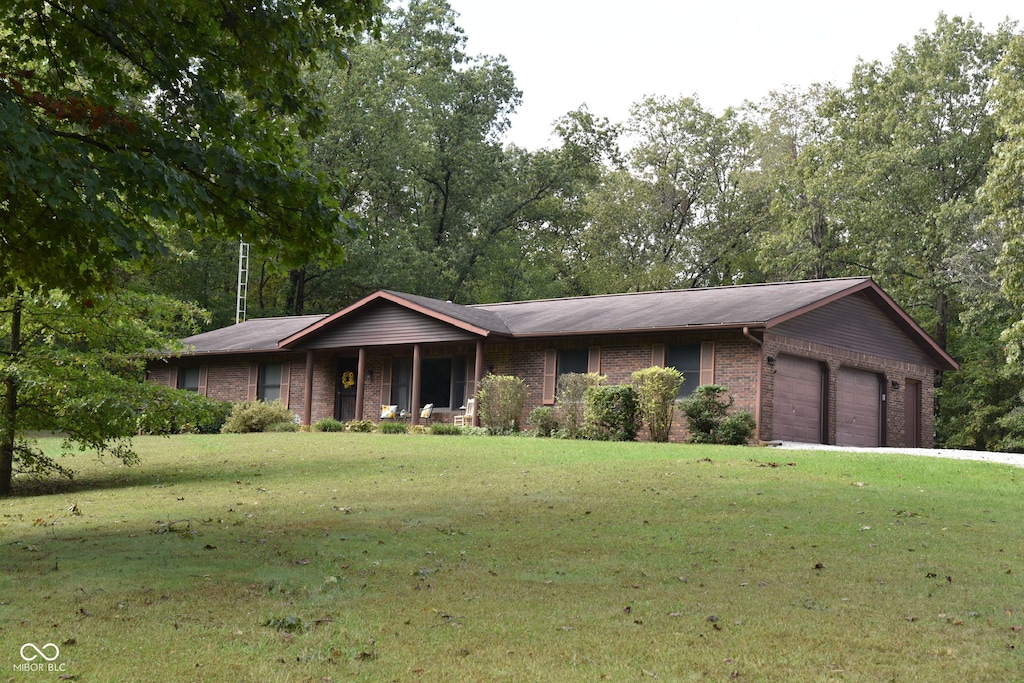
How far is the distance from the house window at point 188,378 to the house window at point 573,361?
14.3m

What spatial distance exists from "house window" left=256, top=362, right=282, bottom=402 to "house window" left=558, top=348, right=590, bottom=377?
10.5 metres

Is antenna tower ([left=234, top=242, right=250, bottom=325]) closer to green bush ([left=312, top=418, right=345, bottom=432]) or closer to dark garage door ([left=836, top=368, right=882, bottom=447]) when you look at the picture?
green bush ([left=312, top=418, right=345, bottom=432])

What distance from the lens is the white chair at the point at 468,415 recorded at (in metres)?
26.9

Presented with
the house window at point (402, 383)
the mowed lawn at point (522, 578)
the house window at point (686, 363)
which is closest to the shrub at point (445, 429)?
the house window at point (402, 383)

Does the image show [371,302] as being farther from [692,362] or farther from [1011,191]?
[1011,191]

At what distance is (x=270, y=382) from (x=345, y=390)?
280 centimetres

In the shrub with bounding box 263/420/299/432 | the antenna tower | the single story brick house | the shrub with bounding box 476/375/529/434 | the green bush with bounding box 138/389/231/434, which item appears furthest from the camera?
the antenna tower

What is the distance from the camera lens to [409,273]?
4434cm

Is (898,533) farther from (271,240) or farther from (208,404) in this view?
(208,404)

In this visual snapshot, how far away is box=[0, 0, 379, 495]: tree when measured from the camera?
362 inches

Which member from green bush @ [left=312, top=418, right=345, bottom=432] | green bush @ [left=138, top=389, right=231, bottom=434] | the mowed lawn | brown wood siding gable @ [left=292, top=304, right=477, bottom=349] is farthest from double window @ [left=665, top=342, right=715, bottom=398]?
green bush @ [left=138, top=389, right=231, bottom=434]

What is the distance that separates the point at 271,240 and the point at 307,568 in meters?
3.83

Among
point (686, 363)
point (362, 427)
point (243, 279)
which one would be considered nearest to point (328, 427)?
point (362, 427)

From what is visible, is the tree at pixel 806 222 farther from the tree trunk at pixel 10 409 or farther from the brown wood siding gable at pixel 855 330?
the tree trunk at pixel 10 409
